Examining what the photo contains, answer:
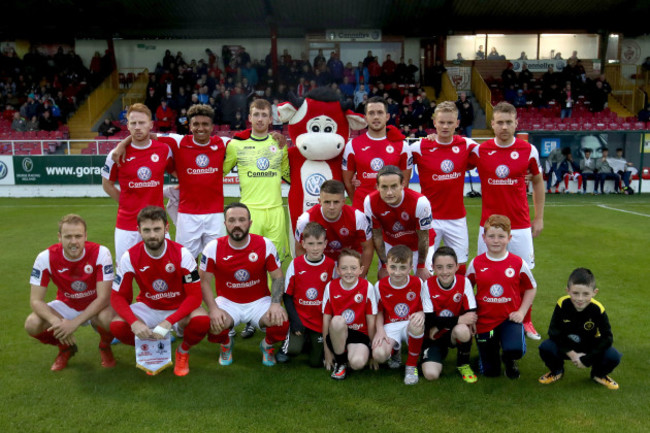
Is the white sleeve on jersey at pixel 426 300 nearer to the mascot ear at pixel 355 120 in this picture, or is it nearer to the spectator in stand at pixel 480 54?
the mascot ear at pixel 355 120

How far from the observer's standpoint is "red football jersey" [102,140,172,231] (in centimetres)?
500

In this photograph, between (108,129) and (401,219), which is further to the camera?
(108,129)

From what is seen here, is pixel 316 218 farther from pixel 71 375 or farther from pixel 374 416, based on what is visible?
pixel 71 375

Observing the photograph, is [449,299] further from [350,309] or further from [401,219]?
[401,219]

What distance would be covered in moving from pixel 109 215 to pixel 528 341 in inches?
374

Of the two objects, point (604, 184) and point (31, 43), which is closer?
point (604, 184)

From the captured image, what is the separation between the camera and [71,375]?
4066mm

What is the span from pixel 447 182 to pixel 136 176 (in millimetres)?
2880

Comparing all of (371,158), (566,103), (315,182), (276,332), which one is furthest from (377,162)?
(566,103)

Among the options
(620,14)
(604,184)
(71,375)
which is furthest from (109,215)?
(620,14)

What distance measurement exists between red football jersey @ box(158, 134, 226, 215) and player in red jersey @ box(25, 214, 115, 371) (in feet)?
3.89

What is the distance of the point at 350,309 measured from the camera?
13.6ft

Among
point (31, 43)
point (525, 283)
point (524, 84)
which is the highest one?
point (31, 43)

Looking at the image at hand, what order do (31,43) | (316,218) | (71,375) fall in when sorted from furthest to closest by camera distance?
(31,43) → (316,218) → (71,375)
